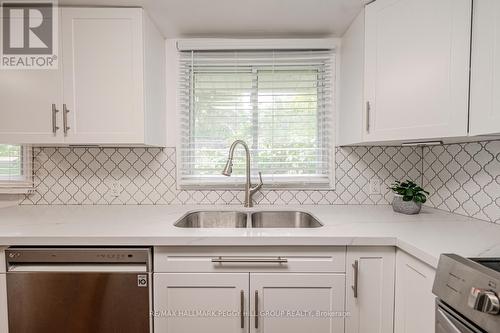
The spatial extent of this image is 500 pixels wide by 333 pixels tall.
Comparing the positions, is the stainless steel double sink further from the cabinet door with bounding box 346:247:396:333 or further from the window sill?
the cabinet door with bounding box 346:247:396:333

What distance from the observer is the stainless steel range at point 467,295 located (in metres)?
0.63

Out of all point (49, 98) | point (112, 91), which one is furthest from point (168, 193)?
point (49, 98)

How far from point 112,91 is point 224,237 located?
1.01m

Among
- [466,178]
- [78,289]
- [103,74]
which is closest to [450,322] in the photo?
[466,178]

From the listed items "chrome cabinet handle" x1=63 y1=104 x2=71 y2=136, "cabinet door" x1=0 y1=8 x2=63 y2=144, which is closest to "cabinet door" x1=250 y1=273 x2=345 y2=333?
"chrome cabinet handle" x1=63 y1=104 x2=71 y2=136

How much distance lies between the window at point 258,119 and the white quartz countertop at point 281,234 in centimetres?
48

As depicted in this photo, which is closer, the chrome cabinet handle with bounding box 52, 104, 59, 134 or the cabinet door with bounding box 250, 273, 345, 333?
the cabinet door with bounding box 250, 273, 345, 333

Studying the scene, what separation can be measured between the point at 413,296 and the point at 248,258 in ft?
2.18

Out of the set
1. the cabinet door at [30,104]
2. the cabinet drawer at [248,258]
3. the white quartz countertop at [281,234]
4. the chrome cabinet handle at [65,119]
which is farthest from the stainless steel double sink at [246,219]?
the cabinet door at [30,104]

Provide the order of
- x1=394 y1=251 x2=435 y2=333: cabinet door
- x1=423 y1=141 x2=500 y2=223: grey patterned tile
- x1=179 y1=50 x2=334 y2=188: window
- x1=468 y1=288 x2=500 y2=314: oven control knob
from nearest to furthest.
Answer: x1=468 y1=288 x2=500 y2=314: oven control knob
x1=394 y1=251 x2=435 y2=333: cabinet door
x1=423 y1=141 x2=500 y2=223: grey patterned tile
x1=179 y1=50 x2=334 y2=188: window

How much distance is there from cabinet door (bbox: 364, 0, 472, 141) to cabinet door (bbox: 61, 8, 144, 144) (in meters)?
1.25

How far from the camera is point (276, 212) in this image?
1.67 metres

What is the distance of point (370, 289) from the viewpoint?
1104 millimetres

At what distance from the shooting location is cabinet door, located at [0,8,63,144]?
1.37 meters
